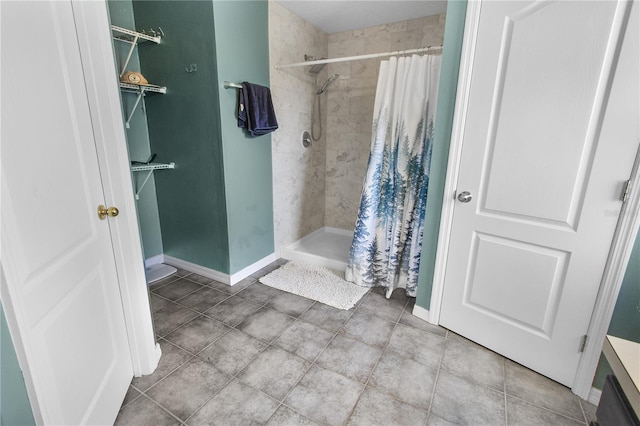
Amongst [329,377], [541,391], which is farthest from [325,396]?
[541,391]

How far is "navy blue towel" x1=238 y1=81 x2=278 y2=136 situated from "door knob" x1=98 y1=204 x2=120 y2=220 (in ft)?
4.42

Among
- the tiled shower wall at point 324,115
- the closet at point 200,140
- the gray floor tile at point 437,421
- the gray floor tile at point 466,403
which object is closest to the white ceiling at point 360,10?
the tiled shower wall at point 324,115

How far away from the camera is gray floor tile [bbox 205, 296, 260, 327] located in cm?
212

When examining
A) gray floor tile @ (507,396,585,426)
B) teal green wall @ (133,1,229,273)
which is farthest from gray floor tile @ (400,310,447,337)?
teal green wall @ (133,1,229,273)

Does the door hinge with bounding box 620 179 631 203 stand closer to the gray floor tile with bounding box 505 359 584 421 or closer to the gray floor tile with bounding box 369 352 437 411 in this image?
the gray floor tile with bounding box 505 359 584 421

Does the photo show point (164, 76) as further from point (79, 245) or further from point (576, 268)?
point (576, 268)

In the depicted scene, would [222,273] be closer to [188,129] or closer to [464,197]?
[188,129]

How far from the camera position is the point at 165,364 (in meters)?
1.69

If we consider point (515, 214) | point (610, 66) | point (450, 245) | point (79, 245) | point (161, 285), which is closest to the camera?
point (79, 245)

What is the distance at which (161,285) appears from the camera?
2590 millimetres

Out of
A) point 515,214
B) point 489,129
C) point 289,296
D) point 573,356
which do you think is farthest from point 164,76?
point 573,356

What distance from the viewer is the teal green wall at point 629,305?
1317 millimetres

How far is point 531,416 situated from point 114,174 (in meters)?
2.25

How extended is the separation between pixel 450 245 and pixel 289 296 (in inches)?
51.9
